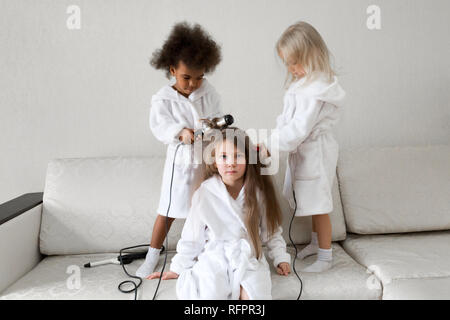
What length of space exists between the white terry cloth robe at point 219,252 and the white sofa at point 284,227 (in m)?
0.07

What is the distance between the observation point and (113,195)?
1.43 meters

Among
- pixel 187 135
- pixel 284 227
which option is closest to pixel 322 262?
pixel 284 227

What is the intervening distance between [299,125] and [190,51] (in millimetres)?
469

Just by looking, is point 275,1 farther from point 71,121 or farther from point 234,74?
point 71,121

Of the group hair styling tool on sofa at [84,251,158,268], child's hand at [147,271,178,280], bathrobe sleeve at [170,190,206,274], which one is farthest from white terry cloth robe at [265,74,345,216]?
hair styling tool on sofa at [84,251,158,268]

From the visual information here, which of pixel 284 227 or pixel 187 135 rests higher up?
pixel 187 135

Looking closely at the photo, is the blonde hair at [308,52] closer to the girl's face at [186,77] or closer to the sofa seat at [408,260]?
the girl's face at [186,77]

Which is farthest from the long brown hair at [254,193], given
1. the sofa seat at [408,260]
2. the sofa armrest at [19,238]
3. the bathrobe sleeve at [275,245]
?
the sofa armrest at [19,238]

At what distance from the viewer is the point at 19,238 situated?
126 cm

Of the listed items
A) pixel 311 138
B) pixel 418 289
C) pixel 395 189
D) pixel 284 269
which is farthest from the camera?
pixel 395 189

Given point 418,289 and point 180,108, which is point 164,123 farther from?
point 418,289

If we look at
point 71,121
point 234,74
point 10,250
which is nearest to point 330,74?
point 234,74

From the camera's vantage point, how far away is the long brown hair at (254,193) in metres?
1.18

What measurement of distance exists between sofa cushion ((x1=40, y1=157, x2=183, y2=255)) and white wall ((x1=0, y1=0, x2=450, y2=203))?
0.74 feet
